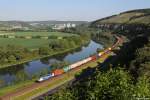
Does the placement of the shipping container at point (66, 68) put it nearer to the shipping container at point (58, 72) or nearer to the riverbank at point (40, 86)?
the shipping container at point (58, 72)

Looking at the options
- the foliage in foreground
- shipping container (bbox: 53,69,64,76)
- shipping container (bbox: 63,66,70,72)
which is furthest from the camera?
shipping container (bbox: 63,66,70,72)

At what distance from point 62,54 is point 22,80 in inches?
2254

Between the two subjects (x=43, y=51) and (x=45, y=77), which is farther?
(x=43, y=51)

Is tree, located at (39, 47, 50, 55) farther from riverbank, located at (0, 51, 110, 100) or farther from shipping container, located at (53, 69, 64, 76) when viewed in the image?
riverbank, located at (0, 51, 110, 100)

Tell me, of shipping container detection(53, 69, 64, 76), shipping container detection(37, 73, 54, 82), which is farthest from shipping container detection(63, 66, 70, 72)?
shipping container detection(37, 73, 54, 82)

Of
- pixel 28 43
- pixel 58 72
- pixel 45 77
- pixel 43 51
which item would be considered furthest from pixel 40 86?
pixel 28 43

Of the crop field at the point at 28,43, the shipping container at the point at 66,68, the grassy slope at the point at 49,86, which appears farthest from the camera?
the crop field at the point at 28,43

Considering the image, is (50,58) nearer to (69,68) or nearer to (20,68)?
(20,68)

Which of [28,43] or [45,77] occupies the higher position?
[45,77]

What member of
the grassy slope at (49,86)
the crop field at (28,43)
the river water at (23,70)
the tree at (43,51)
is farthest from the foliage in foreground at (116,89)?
the crop field at (28,43)

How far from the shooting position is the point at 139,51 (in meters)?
50.1

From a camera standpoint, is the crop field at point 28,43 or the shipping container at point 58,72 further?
the crop field at point 28,43

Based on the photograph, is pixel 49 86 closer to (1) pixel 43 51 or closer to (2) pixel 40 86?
(2) pixel 40 86

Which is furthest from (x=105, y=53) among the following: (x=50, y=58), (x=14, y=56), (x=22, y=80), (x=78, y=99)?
(x=78, y=99)
